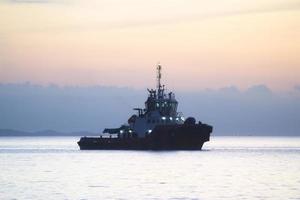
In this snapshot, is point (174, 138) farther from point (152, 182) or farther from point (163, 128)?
point (152, 182)

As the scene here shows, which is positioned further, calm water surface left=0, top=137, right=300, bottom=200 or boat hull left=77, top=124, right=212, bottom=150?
boat hull left=77, top=124, right=212, bottom=150

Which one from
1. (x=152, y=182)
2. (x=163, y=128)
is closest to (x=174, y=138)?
(x=163, y=128)

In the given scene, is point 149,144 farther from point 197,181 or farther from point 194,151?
point 197,181

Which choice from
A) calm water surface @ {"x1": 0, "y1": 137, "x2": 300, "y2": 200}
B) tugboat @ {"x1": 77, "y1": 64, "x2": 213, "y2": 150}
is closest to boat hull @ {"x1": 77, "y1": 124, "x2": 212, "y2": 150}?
tugboat @ {"x1": 77, "y1": 64, "x2": 213, "y2": 150}

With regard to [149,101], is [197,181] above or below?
below

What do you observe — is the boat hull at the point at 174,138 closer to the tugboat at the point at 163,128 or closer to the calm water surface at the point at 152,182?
the tugboat at the point at 163,128

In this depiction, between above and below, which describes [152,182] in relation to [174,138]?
below

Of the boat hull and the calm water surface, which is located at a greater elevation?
the boat hull

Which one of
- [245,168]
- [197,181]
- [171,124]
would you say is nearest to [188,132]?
[171,124]

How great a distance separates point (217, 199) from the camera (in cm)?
6812

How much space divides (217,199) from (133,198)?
6.88 m

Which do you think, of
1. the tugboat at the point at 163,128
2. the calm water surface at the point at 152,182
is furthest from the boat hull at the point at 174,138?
the calm water surface at the point at 152,182

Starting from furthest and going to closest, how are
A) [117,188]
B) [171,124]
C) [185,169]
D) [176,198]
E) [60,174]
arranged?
1. [171,124]
2. [185,169]
3. [60,174]
4. [117,188]
5. [176,198]

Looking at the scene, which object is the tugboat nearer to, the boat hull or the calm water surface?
the boat hull
